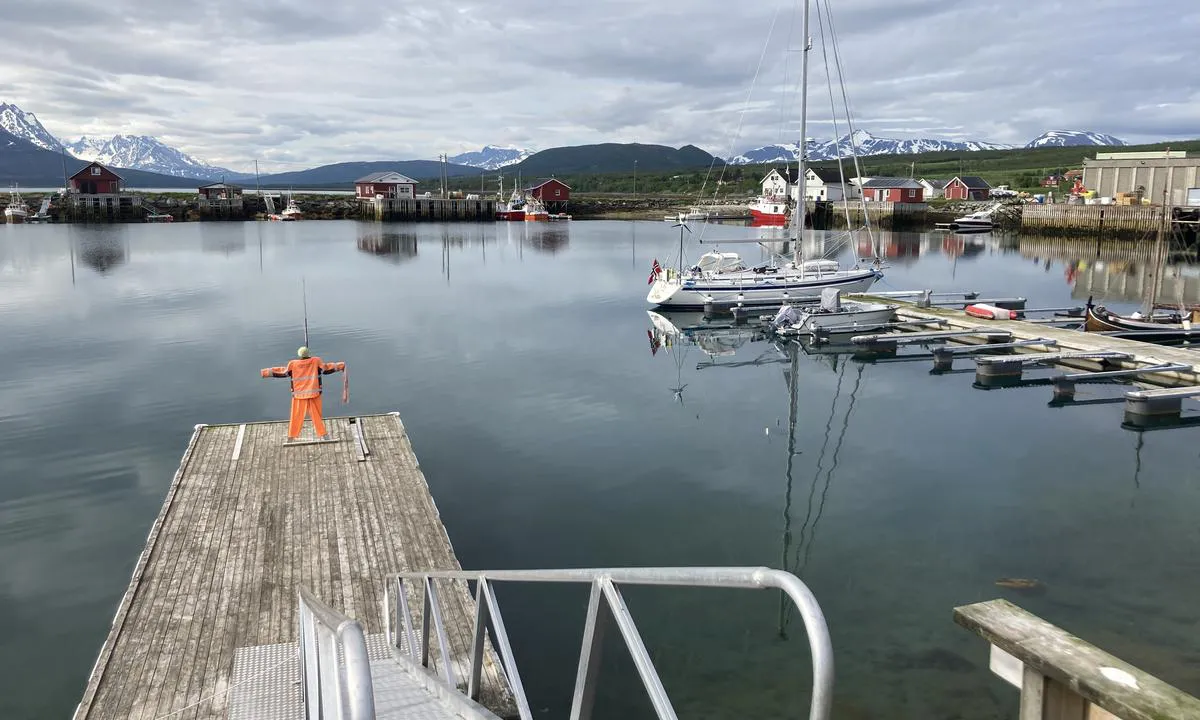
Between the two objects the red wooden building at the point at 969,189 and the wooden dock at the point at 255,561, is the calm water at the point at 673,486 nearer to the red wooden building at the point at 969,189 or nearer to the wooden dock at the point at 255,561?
the wooden dock at the point at 255,561

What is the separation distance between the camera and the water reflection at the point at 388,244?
65.3 m

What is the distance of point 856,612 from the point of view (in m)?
11.0

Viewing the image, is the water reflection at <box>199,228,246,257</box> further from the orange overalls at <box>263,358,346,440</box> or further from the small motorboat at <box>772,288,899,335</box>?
the orange overalls at <box>263,358,346,440</box>

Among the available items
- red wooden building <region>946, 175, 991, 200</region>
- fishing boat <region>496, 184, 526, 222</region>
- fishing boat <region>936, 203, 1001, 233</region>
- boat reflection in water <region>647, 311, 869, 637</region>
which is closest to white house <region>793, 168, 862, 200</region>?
red wooden building <region>946, 175, 991, 200</region>

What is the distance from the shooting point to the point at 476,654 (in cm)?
604

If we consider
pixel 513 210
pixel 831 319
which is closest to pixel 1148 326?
pixel 831 319

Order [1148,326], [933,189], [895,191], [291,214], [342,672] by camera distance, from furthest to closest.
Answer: [933,189] < [291,214] < [895,191] < [1148,326] < [342,672]

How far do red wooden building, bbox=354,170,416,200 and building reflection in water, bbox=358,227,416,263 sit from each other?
23386mm

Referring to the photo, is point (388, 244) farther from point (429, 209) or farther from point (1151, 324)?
point (1151, 324)

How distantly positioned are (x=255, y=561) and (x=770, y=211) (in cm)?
9853

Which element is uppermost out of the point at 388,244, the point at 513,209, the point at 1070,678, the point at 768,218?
the point at 513,209

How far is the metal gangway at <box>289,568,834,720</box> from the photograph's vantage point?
2234 mm

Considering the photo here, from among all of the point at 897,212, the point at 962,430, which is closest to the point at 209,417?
the point at 962,430

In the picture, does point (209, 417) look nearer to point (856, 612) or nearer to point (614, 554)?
point (614, 554)
